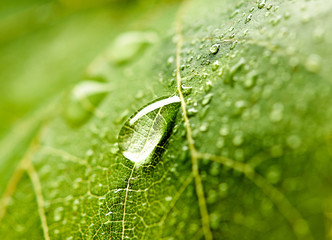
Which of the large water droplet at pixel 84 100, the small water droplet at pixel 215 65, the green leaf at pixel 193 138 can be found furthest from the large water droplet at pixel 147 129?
the large water droplet at pixel 84 100

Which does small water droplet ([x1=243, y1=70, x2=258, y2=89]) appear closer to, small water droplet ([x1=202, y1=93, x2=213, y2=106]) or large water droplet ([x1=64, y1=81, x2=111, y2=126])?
small water droplet ([x1=202, y1=93, x2=213, y2=106])

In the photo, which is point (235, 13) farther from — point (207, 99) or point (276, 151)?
point (276, 151)

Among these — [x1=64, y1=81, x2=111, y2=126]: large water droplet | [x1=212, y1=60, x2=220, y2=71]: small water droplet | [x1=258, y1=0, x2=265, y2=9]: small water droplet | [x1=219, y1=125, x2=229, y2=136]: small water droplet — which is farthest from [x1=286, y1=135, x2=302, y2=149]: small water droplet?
[x1=64, y1=81, x2=111, y2=126]: large water droplet

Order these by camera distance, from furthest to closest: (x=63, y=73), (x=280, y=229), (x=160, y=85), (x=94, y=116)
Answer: (x=63, y=73), (x=94, y=116), (x=160, y=85), (x=280, y=229)

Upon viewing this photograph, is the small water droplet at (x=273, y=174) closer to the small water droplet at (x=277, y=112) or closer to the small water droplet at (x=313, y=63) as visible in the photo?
the small water droplet at (x=277, y=112)

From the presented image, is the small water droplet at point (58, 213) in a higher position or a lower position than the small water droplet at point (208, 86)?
lower

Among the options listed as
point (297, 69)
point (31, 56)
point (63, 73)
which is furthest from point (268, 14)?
point (31, 56)

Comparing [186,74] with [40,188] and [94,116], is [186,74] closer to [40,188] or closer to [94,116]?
[94,116]
